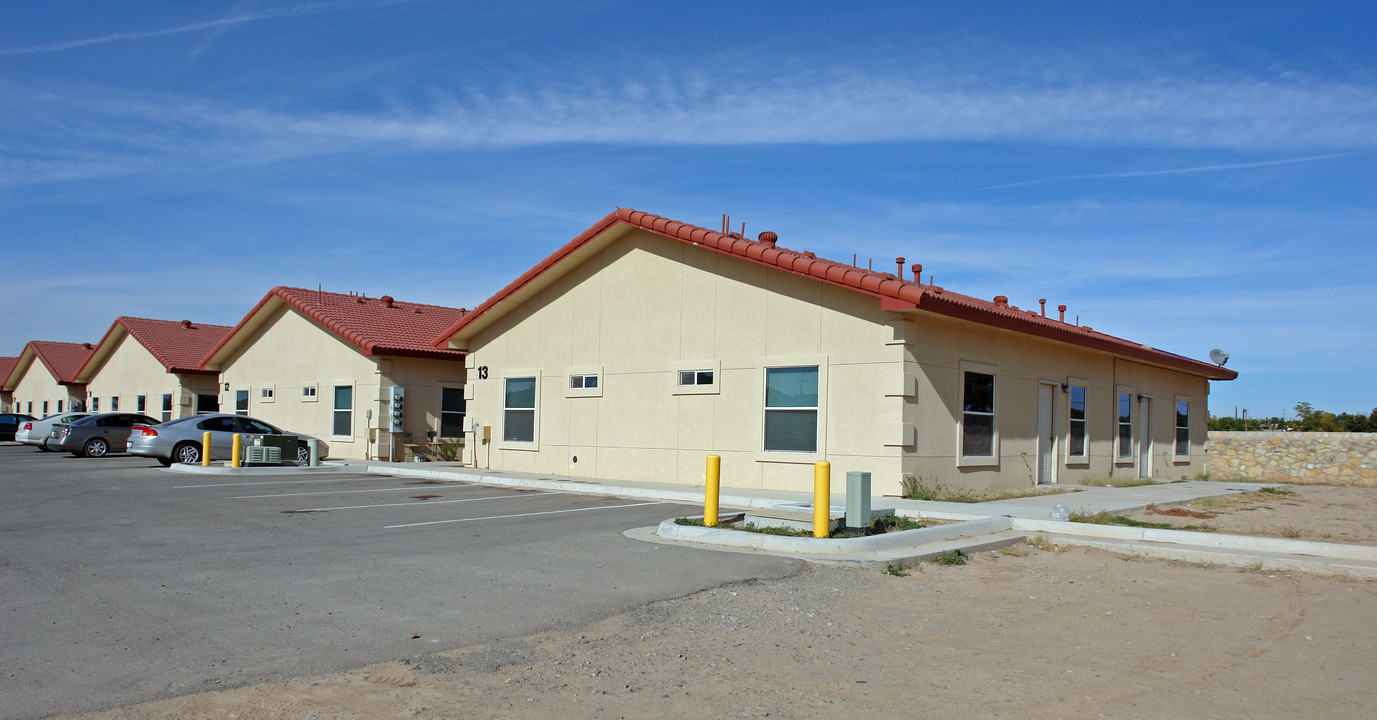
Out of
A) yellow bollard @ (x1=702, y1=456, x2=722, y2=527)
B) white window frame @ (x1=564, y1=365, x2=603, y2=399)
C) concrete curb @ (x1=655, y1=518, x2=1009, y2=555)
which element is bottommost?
concrete curb @ (x1=655, y1=518, x2=1009, y2=555)

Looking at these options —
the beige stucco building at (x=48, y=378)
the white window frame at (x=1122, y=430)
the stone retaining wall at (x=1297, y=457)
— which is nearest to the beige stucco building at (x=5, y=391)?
the beige stucco building at (x=48, y=378)

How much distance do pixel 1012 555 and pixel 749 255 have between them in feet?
24.1

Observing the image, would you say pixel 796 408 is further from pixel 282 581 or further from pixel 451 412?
pixel 451 412

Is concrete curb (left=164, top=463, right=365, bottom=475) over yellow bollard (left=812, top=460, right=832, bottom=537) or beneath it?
beneath

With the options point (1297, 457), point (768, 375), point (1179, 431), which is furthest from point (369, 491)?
point (1297, 457)

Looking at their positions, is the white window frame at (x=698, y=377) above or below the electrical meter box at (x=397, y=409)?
above

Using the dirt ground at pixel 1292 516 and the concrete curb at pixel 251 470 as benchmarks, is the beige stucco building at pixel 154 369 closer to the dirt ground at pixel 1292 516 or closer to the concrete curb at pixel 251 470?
the concrete curb at pixel 251 470

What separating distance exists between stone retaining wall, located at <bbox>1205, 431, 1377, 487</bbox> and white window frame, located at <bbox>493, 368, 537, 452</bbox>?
66.4 ft

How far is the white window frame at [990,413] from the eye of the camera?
15906 millimetres

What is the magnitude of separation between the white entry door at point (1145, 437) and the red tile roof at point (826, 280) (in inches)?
49.0

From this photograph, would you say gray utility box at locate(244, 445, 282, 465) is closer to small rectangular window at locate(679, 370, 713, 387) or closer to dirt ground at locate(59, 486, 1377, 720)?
small rectangular window at locate(679, 370, 713, 387)

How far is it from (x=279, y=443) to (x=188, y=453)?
8.47ft

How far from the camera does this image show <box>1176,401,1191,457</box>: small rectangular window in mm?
25906

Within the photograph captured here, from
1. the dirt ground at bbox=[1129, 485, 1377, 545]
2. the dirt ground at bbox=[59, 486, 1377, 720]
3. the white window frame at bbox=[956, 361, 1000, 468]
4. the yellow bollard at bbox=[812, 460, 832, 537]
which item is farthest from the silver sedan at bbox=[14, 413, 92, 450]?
the dirt ground at bbox=[1129, 485, 1377, 545]
